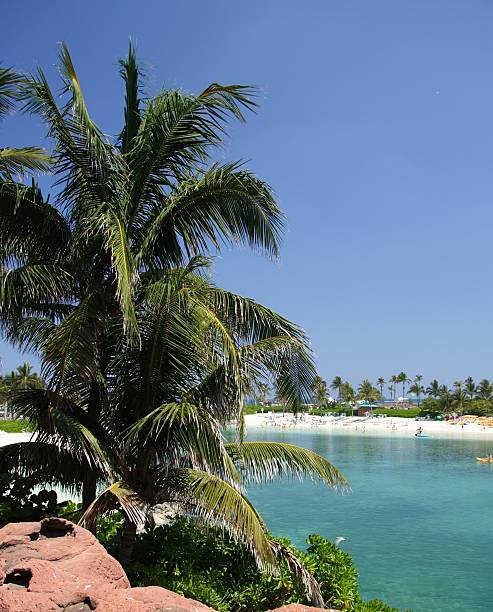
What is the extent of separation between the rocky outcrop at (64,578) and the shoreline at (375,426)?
67.7m

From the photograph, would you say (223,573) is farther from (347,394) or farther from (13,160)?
(347,394)

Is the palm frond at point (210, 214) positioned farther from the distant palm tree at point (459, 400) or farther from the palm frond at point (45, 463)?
the distant palm tree at point (459, 400)

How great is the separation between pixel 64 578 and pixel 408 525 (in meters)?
20.0

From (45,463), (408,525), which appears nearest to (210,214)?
(45,463)

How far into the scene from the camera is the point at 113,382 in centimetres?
696

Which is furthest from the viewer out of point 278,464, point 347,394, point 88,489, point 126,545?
point 347,394

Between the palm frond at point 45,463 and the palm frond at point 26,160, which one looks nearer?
the palm frond at point 45,463

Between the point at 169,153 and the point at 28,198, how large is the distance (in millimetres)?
1837

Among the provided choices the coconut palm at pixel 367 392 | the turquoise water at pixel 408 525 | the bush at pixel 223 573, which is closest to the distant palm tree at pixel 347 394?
the coconut palm at pixel 367 392

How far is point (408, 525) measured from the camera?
2131 cm

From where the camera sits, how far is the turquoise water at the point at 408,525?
13906mm

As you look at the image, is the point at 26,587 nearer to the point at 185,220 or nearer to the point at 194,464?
the point at 194,464

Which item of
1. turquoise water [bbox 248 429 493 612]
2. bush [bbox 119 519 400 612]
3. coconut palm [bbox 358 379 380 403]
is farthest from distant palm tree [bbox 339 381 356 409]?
bush [bbox 119 519 400 612]

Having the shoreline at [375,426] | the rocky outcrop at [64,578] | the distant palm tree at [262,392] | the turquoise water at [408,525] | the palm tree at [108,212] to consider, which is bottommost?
the turquoise water at [408,525]
